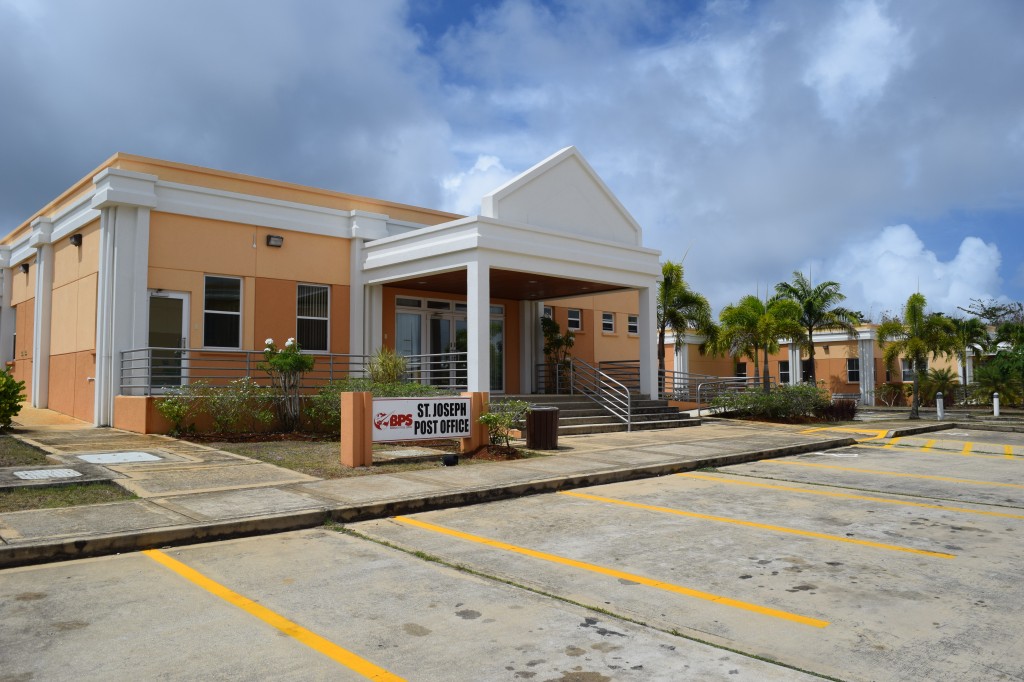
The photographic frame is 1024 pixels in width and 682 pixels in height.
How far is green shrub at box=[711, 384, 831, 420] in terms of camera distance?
77.6ft

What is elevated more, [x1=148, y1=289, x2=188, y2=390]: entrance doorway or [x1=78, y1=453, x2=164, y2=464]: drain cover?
[x1=148, y1=289, x2=188, y2=390]: entrance doorway

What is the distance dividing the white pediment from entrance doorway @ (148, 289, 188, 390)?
Result: 7.42 meters

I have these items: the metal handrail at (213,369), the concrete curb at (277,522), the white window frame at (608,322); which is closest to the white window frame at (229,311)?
the metal handrail at (213,369)

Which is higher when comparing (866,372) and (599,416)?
(866,372)

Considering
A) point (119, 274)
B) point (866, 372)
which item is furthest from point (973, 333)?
point (119, 274)

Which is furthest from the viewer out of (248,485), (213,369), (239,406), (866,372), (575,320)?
(866,372)

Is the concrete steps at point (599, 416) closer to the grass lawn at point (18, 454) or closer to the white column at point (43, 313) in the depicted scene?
the grass lawn at point (18, 454)

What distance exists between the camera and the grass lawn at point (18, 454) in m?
11.5

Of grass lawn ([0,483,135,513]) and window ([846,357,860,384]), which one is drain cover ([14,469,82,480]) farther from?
window ([846,357,860,384])

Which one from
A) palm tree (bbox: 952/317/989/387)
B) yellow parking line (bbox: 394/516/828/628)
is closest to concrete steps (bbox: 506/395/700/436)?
yellow parking line (bbox: 394/516/828/628)

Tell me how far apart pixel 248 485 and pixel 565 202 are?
42.1 ft

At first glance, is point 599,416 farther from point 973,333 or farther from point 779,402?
point 973,333

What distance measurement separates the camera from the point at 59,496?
9.05 metres

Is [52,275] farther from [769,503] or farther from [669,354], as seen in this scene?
[669,354]
